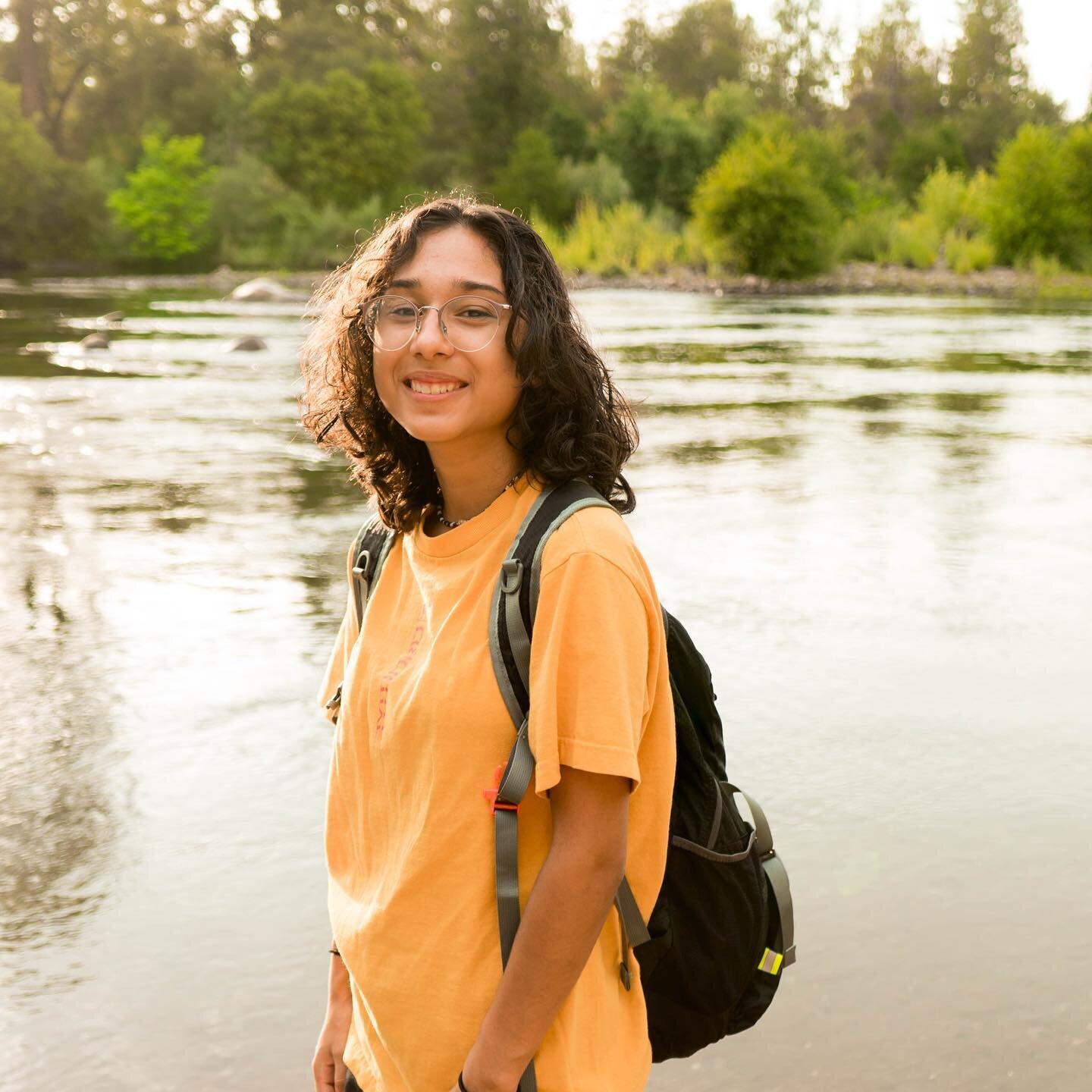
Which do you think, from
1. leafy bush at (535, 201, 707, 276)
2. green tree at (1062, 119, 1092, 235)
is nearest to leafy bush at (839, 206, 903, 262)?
leafy bush at (535, 201, 707, 276)

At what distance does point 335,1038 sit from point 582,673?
2.32 feet

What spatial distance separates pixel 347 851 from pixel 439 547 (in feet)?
1.35

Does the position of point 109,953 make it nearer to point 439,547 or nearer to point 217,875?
point 217,875

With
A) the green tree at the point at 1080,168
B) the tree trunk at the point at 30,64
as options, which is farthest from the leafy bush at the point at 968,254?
the tree trunk at the point at 30,64

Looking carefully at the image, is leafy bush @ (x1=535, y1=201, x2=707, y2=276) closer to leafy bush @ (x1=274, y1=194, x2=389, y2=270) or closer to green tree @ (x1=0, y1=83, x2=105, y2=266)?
leafy bush @ (x1=274, y1=194, x2=389, y2=270)

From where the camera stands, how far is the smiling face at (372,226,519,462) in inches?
64.5

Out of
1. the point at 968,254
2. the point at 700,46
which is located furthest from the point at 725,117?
the point at 700,46

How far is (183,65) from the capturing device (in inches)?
3039

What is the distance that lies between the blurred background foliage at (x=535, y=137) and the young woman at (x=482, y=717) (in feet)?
130

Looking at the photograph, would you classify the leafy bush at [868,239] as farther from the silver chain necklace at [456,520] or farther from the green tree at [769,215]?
the silver chain necklace at [456,520]

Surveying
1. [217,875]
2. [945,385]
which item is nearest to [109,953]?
[217,875]

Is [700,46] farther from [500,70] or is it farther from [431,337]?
[431,337]

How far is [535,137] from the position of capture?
61625mm

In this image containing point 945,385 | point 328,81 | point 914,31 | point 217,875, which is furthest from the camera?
point 914,31
